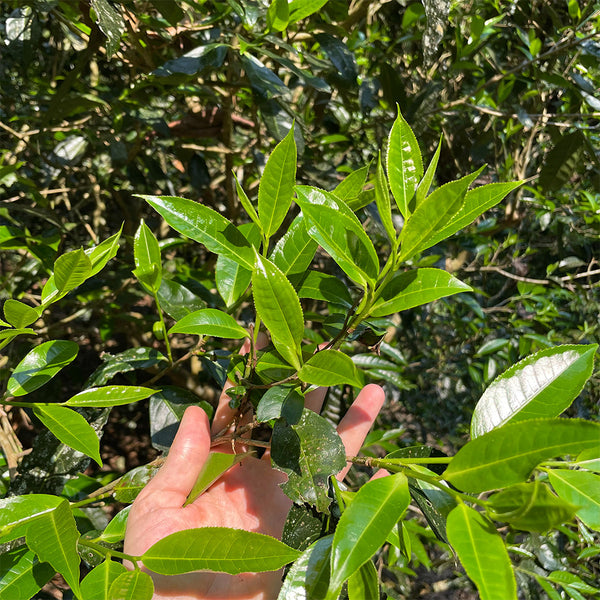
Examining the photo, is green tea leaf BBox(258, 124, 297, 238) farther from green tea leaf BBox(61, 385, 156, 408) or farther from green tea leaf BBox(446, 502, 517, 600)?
green tea leaf BBox(446, 502, 517, 600)

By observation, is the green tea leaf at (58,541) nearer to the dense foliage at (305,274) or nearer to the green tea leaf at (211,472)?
the dense foliage at (305,274)

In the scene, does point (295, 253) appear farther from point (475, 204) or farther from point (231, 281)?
point (475, 204)

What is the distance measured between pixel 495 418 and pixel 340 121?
1.84 m

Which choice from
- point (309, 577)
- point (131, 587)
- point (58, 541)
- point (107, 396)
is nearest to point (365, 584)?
point (309, 577)

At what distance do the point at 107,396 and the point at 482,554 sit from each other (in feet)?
2.08

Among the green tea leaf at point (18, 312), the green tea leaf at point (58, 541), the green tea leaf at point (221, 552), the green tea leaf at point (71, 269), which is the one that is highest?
the green tea leaf at point (71, 269)

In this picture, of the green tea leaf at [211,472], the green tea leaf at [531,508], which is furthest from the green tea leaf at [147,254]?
the green tea leaf at [531,508]

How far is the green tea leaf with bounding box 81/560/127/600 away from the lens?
0.68 metres

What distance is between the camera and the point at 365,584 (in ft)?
2.04

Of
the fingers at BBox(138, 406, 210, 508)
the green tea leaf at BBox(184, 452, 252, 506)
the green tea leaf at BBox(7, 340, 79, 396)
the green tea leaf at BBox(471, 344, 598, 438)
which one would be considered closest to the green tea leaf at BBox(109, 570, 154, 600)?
the green tea leaf at BBox(184, 452, 252, 506)

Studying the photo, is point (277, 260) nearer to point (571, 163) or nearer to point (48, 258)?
point (48, 258)

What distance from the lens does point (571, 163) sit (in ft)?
6.79

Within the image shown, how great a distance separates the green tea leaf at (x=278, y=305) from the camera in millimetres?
653

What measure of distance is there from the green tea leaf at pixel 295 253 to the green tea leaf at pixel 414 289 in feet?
0.59
